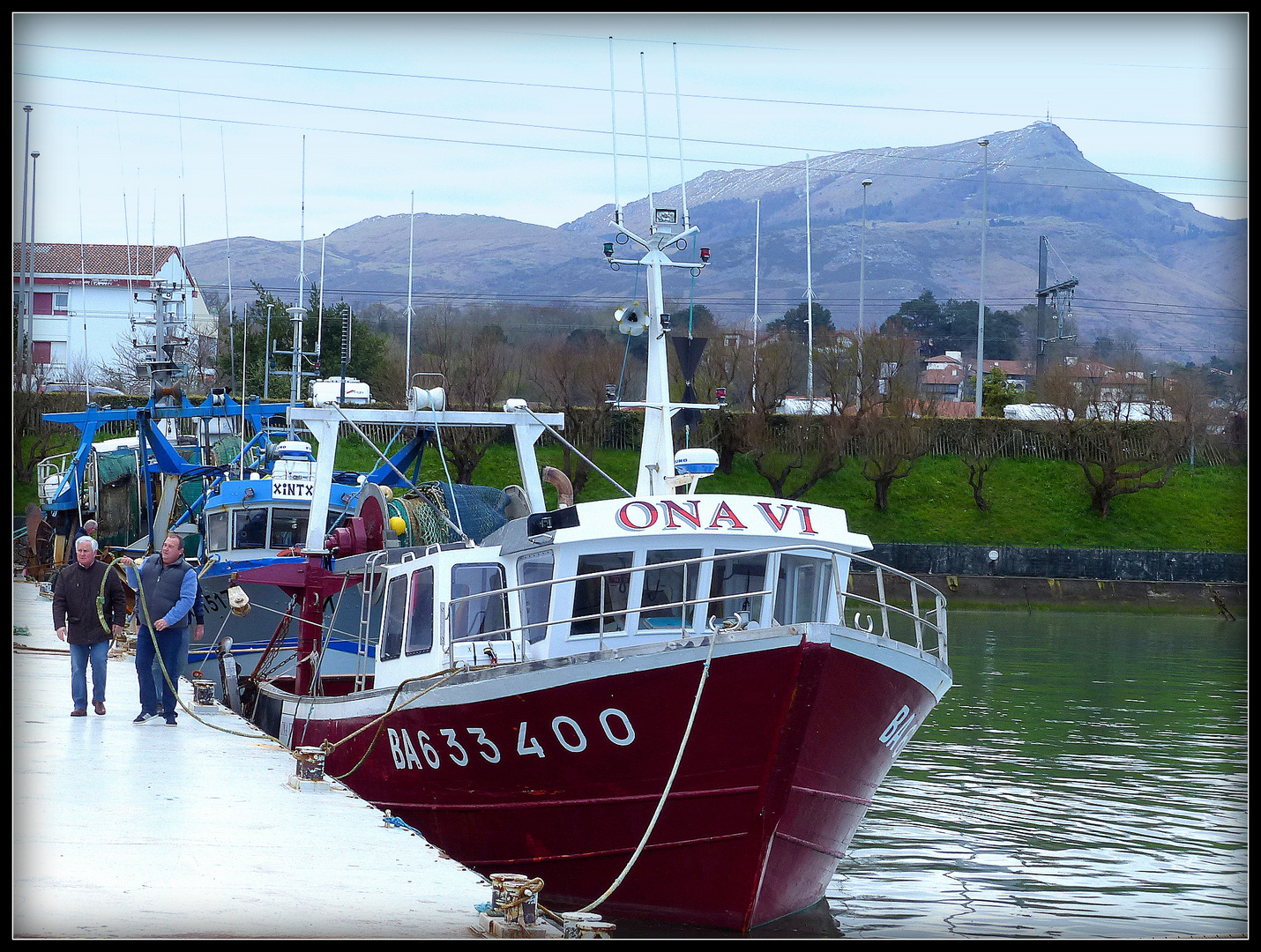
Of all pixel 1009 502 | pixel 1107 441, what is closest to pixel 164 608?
pixel 1009 502

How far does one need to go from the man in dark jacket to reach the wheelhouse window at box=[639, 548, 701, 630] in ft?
19.4

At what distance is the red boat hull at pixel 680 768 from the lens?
10336 millimetres

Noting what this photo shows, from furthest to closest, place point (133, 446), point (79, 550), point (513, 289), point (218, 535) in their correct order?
point (513, 289) < point (133, 446) < point (218, 535) < point (79, 550)

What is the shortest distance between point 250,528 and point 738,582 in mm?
14373

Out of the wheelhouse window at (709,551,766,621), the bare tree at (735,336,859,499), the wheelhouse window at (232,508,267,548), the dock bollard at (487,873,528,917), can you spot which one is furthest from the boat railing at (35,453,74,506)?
the dock bollard at (487,873,528,917)

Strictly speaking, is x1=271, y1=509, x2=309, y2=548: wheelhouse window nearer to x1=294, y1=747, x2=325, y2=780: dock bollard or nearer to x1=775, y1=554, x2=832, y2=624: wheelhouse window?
x1=294, y1=747, x2=325, y2=780: dock bollard

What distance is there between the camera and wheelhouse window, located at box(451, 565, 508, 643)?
12.2m

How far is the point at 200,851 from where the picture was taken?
9.26m

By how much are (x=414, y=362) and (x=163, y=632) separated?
1565 inches

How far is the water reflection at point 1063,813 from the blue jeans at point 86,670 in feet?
27.0

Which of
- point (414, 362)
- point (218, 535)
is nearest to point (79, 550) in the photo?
point (218, 535)

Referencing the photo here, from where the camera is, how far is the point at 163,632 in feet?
46.0

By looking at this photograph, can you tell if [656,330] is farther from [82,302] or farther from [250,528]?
[82,302]

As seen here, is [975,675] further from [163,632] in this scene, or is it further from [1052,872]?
[163,632]
